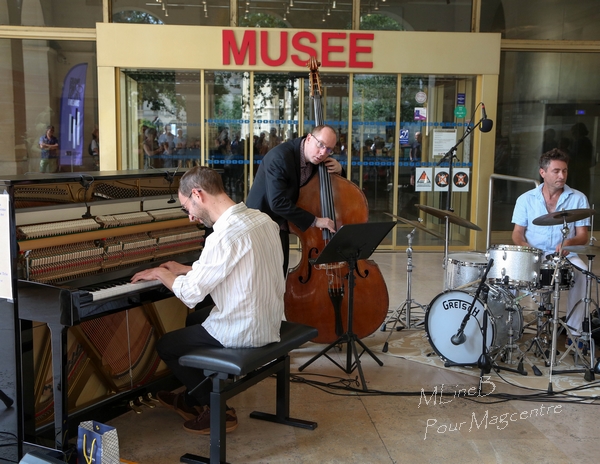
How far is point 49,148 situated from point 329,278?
6062 millimetres

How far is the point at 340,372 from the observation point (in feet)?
13.4

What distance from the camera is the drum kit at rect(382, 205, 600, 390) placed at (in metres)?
3.97

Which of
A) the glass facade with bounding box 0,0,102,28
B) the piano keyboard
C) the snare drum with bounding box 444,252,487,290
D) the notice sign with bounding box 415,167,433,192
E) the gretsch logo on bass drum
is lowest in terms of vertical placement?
the gretsch logo on bass drum

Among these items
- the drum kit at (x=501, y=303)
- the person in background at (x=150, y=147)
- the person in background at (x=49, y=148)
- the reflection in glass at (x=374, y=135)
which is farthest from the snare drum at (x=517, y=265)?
the person in background at (x=49, y=148)

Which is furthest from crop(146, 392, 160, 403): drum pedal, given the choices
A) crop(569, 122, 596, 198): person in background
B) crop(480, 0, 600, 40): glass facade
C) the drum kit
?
crop(569, 122, 596, 198): person in background

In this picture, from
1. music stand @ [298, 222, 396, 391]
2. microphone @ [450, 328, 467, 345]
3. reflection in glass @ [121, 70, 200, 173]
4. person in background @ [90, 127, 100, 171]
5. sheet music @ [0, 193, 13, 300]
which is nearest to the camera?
sheet music @ [0, 193, 13, 300]

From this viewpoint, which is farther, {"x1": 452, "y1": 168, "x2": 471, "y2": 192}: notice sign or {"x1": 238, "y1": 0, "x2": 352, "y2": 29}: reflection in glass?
{"x1": 452, "y1": 168, "x2": 471, "y2": 192}: notice sign

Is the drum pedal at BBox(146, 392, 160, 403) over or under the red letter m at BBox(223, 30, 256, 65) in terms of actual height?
under

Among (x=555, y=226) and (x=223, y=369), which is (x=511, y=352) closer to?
(x=555, y=226)

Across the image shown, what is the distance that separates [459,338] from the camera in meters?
4.09

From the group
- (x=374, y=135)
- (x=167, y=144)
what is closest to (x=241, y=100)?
(x=167, y=144)

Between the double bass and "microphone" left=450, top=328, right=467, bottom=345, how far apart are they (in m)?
0.48

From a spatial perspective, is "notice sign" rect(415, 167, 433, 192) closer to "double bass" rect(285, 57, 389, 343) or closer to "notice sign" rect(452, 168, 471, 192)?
"notice sign" rect(452, 168, 471, 192)

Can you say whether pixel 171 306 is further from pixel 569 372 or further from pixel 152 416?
pixel 569 372
